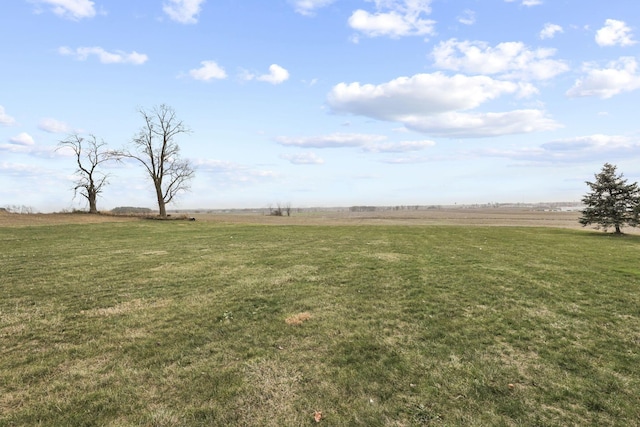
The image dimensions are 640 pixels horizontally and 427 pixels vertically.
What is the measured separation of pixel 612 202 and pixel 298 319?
31.0 m

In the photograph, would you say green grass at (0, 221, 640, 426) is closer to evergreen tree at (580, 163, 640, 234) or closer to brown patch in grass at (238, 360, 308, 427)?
brown patch in grass at (238, 360, 308, 427)

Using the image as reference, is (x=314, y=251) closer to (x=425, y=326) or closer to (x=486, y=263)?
(x=486, y=263)

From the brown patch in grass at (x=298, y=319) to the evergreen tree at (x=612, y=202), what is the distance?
2965cm

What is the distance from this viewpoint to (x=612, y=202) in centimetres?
2677

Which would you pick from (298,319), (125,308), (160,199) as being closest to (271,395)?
(298,319)

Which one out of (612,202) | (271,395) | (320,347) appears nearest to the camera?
(271,395)

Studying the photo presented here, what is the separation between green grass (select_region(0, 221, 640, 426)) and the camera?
13.4 ft

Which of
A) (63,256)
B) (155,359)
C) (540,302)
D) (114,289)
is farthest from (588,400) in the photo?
(63,256)

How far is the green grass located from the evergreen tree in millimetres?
19126

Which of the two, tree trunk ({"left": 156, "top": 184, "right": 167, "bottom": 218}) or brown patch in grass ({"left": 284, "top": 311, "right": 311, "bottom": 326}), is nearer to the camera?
brown patch in grass ({"left": 284, "top": 311, "right": 311, "bottom": 326})

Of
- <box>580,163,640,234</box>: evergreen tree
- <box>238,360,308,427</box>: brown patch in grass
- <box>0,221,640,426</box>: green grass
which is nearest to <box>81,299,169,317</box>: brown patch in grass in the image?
<box>0,221,640,426</box>: green grass

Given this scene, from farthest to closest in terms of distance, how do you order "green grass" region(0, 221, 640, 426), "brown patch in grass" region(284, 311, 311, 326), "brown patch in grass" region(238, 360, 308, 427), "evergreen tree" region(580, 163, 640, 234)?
"evergreen tree" region(580, 163, 640, 234) → "brown patch in grass" region(284, 311, 311, 326) → "green grass" region(0, 221, 640, 426) → "brown patch in grass" region(238, 360, 308, 427)

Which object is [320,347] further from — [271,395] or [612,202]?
[612,202]

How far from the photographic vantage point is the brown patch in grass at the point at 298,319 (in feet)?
22.6
